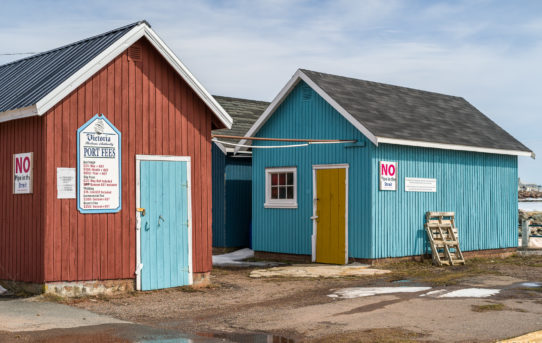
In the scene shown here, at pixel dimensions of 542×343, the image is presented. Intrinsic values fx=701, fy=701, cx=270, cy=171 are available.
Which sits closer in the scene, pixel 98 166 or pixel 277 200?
pixel 98 166

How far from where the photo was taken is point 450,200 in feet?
61.0

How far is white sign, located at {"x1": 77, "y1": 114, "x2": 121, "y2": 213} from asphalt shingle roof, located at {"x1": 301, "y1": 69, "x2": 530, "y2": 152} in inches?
261

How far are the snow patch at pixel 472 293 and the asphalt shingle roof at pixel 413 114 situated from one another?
16.1 ft

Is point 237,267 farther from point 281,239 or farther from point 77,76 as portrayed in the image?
point 77,76

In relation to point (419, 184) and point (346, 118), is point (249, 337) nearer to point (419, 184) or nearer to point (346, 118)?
point (346, 118)

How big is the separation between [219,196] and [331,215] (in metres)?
5.17

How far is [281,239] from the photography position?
1862cm

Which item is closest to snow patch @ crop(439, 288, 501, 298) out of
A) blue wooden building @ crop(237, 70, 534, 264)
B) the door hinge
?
blue wooden building @ crop(237, 70, 534, 264)

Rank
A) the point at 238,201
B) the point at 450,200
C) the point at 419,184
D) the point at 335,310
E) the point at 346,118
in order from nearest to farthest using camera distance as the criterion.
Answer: the point at 335,310 < the point at 346,118 < the point at 419,184 < the point at 450,200 < the point at 238,201

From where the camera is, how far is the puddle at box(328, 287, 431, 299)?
12.0 metres

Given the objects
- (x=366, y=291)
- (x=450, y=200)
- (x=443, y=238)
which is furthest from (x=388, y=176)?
(x=366, y=291)

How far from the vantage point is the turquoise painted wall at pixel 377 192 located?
1664cm

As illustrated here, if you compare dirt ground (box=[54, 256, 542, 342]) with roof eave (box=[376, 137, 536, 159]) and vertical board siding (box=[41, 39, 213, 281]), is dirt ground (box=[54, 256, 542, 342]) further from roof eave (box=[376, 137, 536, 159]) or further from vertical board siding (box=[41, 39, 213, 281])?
roof eave (box=[376, 137, 536, 159])

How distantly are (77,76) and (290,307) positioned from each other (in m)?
5.10
